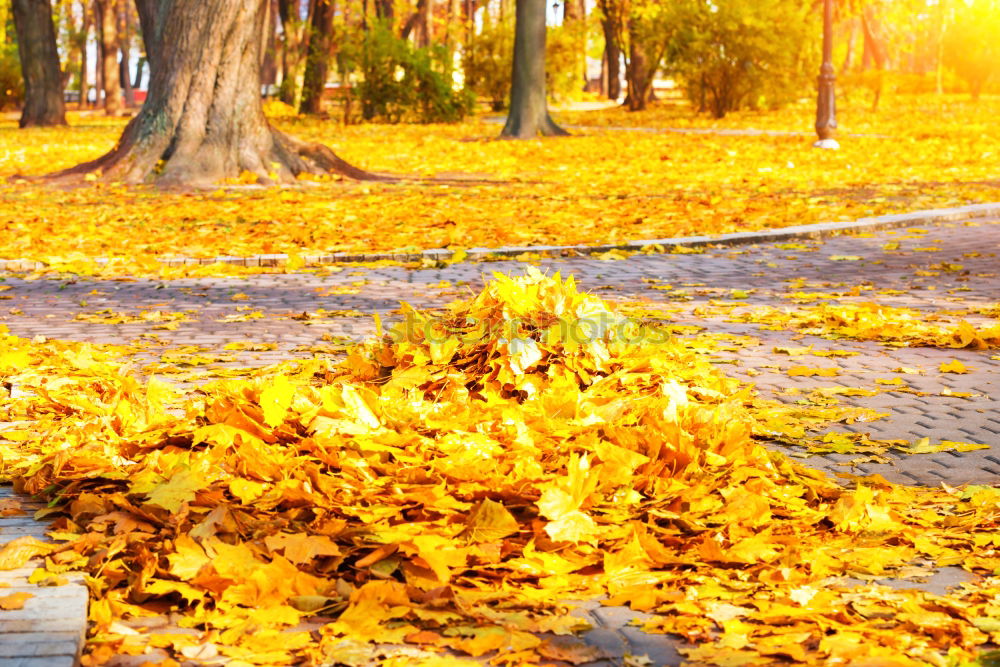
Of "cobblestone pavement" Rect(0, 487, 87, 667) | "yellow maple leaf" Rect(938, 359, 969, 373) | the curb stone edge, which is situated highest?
the curb stone edge

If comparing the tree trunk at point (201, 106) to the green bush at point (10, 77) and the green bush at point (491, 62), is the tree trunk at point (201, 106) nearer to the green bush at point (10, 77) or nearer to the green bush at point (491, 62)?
the green bush at point (491, 62)

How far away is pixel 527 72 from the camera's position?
25844mm

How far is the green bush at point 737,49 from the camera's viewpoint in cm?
3175

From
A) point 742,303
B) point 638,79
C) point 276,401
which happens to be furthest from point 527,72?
point 276,401

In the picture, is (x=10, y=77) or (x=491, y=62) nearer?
(x=491, y=62)

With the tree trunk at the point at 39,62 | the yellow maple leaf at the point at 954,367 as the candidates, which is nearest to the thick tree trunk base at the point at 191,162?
the yellow maple leaf at the point at 954,367

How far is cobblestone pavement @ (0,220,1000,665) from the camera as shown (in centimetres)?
550

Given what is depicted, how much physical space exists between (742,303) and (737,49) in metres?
25.4

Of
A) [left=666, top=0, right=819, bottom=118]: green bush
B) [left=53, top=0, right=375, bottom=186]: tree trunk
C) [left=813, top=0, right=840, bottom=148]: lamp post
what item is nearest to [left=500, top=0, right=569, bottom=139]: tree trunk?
[left=813, top=0, right=840, bottom=148]: lamp post

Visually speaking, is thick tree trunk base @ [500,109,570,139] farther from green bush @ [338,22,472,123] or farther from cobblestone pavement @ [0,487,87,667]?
cobblestone pavement @ [0,487,87,667]

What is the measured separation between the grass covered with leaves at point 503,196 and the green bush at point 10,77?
65.3 ft

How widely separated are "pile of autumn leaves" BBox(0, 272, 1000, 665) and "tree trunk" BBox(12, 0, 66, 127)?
27.7 m

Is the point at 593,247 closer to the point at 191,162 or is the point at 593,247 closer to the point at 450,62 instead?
the point at 191,162

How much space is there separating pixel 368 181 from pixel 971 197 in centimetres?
707
